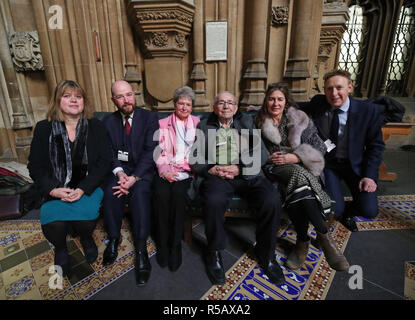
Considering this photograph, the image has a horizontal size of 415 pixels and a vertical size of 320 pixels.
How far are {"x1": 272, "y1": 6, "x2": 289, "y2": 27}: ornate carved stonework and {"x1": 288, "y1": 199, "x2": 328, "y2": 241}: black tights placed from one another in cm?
291

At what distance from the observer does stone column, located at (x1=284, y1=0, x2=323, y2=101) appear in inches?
127

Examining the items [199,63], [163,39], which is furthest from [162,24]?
[199,63]

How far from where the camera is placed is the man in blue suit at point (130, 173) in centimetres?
181

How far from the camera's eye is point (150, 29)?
129 inches

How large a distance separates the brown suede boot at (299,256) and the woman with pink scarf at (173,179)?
928 mm

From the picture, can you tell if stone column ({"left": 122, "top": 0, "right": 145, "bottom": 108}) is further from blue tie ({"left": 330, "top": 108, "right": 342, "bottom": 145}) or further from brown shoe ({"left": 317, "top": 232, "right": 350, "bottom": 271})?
brown shoe ({"left": 317, "top": 232, "right": 350, "bottom": 271})

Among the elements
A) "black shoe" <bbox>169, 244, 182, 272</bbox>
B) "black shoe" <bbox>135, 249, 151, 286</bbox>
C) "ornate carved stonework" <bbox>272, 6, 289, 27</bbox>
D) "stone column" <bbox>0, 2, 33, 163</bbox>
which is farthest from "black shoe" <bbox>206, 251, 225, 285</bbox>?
"stone column" <bbox>0, 2, 33, 163</bbox>

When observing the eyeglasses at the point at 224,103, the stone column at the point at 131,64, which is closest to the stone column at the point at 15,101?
the stone column at the point at 131,64

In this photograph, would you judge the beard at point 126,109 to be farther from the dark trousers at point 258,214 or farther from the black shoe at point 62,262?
the black shoe at point 62,262

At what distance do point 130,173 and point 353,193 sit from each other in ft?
7.26

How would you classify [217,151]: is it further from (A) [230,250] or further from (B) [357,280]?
(B) [357,280]

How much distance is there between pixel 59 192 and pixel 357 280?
2442 millimetres

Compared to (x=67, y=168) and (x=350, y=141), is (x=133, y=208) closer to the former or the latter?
(x=67, y=168)
